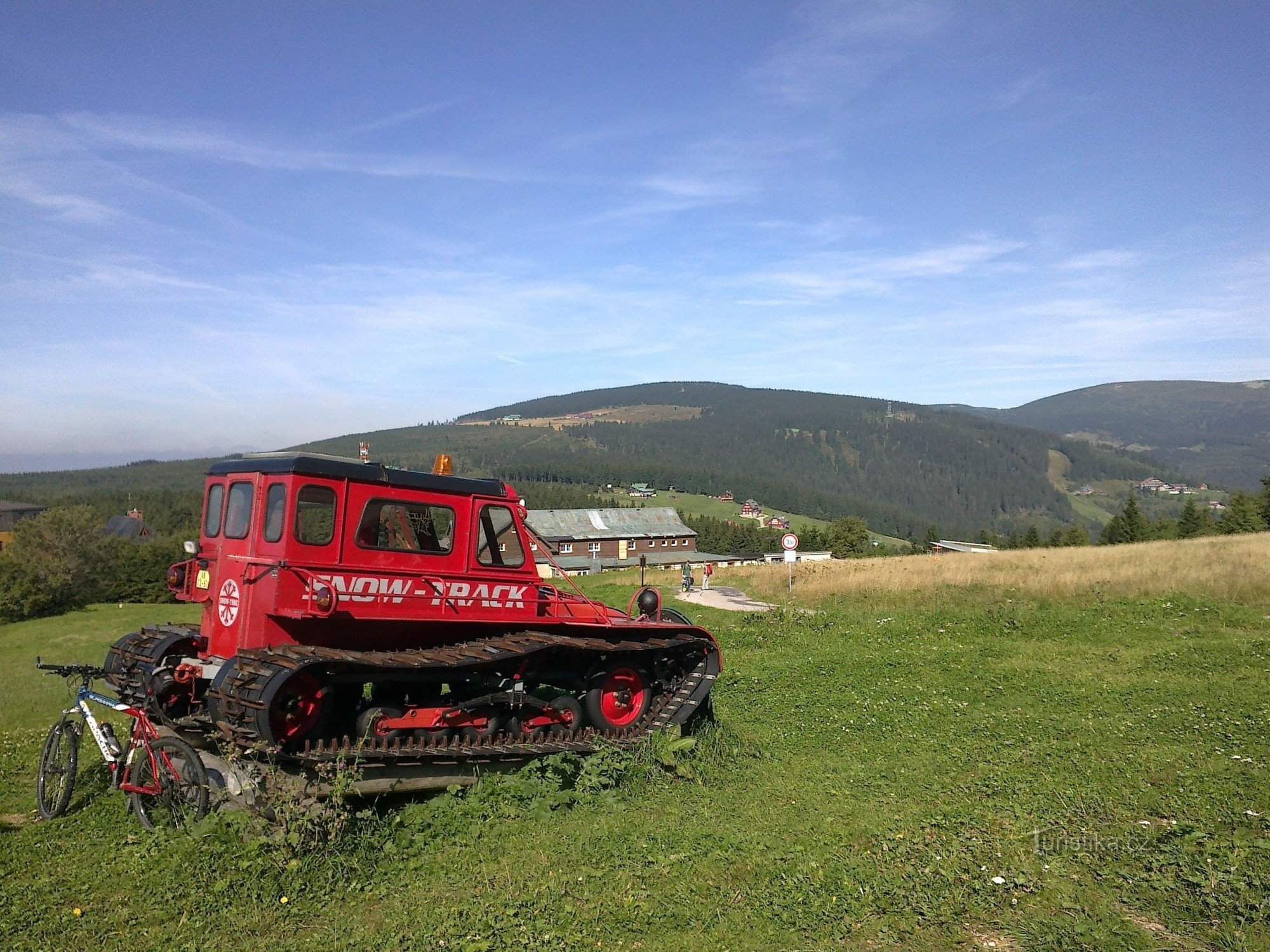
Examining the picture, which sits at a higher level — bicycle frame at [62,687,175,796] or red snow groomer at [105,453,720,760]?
red snow groomer at [105,453,720,760]

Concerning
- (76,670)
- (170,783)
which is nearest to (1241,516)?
(170,783)

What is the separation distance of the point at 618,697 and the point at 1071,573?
1703 cm

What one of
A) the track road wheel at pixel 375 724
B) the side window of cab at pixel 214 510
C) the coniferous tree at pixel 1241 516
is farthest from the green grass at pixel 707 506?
the track road wheel at pixel 375 724

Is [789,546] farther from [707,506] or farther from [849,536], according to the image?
[707,506]

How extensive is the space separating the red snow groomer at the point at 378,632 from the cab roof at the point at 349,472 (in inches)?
0.9

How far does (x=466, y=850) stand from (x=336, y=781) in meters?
1.25

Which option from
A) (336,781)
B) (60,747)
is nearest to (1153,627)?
(336,781)

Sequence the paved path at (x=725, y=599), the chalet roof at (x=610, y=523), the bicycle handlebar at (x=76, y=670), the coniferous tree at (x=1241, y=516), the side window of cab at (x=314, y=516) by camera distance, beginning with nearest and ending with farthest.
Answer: the side window of cab at (x=314, y=516) → the bicycle handlebar at (x=76, y=670) → the paved path at (x=725, y=599) → the coniferous tree at (x=1241, y=516) → the chalet roof at (x=610, y=523)

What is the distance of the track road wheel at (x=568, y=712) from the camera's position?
9.70 meters

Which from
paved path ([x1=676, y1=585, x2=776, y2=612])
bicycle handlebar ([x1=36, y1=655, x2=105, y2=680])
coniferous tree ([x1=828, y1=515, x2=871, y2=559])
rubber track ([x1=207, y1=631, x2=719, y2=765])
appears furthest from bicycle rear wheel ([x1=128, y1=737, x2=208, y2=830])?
coniferous tree ([x1=828, y1=515, x2=871, y2=559])

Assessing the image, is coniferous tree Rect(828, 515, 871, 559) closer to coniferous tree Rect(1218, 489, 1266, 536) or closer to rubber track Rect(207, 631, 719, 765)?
coniferous tree Rect(1218, 489, 1266, 536)

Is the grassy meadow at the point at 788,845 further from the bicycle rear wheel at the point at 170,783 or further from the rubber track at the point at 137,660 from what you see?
the rubber track at the point at 137,660

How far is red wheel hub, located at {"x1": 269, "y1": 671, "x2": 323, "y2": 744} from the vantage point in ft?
24.9

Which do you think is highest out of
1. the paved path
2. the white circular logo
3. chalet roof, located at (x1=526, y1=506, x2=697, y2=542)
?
the white circular logo
